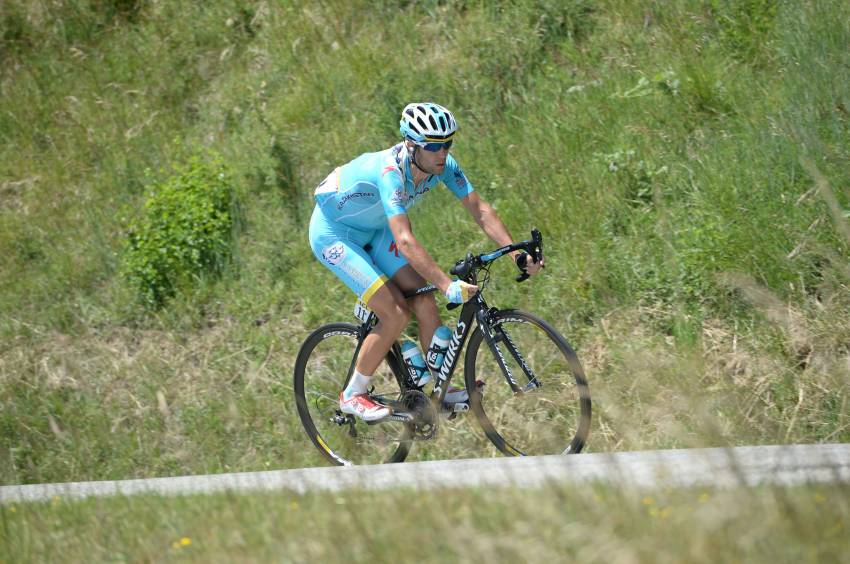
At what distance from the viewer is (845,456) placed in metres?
4.66

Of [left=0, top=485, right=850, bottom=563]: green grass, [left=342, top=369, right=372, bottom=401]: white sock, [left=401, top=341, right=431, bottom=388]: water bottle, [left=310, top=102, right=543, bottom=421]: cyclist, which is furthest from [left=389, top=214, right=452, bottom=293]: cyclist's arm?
[left=0, top=485, right=850, bottom=563]: green grass

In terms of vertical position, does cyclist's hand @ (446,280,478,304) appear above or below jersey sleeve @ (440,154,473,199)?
below

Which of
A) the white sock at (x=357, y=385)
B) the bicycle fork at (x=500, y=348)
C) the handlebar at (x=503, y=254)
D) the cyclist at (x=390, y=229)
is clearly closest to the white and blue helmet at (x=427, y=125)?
the cyclist at (x=390, y=229)

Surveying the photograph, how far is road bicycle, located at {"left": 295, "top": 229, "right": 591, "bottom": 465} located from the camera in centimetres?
605

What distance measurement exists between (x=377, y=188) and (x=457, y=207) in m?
2.61

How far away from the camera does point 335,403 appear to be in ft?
23.9

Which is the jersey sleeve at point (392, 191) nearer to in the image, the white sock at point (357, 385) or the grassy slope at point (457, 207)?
the white sock at point (357, 385)

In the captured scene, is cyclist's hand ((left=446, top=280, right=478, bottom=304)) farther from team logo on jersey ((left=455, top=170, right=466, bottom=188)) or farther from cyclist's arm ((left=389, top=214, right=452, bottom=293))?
team logo on jersey ((left=455, top=170, right=466, bottom=188))

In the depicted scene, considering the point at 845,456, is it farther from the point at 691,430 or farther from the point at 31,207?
the point at 31,207

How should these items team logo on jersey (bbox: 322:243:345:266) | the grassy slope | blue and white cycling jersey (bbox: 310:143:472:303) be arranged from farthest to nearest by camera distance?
the grassy slope
team logo on jersey (bbox: 322:243:345:266)
blue and white cycling jersey (bbox: 310:143:472:303)

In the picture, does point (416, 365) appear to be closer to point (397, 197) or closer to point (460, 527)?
point (397, 197)

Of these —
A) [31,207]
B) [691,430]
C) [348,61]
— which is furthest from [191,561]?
[31,207]

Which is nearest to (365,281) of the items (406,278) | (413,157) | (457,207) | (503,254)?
(406,278)

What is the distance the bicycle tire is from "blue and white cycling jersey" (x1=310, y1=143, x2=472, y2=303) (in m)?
0.59
